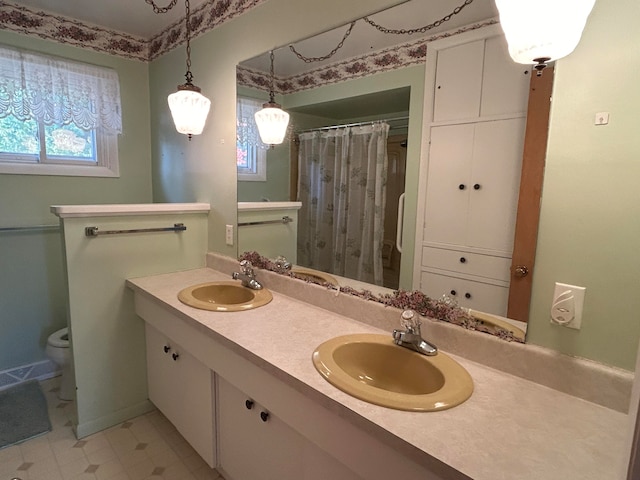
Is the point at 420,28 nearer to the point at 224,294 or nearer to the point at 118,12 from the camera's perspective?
the point at 224,294

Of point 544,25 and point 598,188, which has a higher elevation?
point 544,25

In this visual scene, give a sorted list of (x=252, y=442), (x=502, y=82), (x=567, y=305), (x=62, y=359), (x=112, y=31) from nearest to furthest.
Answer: (x=567, y=305) < (x=502, y=82) < (x=252, y=442) < (x=62, y=359) < (x=112, y=31)

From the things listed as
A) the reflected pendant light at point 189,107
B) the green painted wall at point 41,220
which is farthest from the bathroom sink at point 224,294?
the green painted wall at point 41,220

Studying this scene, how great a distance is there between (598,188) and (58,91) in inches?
113

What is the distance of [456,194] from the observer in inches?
47.4

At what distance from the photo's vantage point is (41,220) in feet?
7.59

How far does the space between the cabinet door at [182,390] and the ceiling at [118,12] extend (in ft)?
6.31

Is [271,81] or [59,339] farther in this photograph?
[59,339]

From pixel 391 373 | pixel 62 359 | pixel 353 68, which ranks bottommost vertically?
pixel 62 359

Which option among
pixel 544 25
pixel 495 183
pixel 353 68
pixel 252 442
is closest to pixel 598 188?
pixel 495 183

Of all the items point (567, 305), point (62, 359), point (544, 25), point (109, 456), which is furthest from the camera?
point (62, 359)

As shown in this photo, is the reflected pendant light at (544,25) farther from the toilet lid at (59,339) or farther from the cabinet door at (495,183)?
the toilet lid at (59,339)

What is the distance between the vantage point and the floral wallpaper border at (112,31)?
1.96 meters

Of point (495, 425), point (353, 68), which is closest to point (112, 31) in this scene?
point (353, 68)
